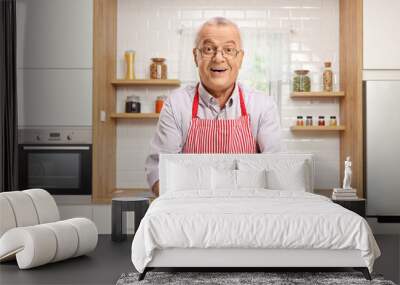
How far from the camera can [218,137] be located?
5887 mm

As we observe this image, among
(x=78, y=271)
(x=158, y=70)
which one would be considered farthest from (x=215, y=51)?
(x=78, y=271)

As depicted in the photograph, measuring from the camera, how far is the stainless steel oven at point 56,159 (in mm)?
6113

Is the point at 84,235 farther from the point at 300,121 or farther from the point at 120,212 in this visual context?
the point at 300,121

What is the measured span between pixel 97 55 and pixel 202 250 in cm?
290

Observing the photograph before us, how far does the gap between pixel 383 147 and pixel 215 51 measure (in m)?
1.96

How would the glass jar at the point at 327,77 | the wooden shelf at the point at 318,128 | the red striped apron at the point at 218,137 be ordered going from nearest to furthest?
the red striped apron at the point at 218,137 < the wooden shelf at the point at 318,128 < the glass jar at the point at 327,77

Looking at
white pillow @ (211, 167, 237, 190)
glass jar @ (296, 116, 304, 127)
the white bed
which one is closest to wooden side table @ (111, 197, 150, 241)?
white pillow @ (211, 167, 237, 190)

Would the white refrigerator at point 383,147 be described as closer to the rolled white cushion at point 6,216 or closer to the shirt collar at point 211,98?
the shirt collar at point 211,98

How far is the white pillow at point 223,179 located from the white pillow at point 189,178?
6 centimetres

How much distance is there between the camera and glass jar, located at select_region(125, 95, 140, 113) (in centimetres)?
673

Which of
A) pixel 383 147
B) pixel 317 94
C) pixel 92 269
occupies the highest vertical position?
pixel 317 94

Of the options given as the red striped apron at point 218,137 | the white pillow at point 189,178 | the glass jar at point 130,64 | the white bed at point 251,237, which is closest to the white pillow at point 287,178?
the white pillow at point 189,178

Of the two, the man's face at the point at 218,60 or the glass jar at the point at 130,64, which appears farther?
the glass jar at the point at 130,64

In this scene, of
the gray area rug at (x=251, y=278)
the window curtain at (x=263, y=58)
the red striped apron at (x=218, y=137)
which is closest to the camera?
the gray area rug at (x=251, y=278)
